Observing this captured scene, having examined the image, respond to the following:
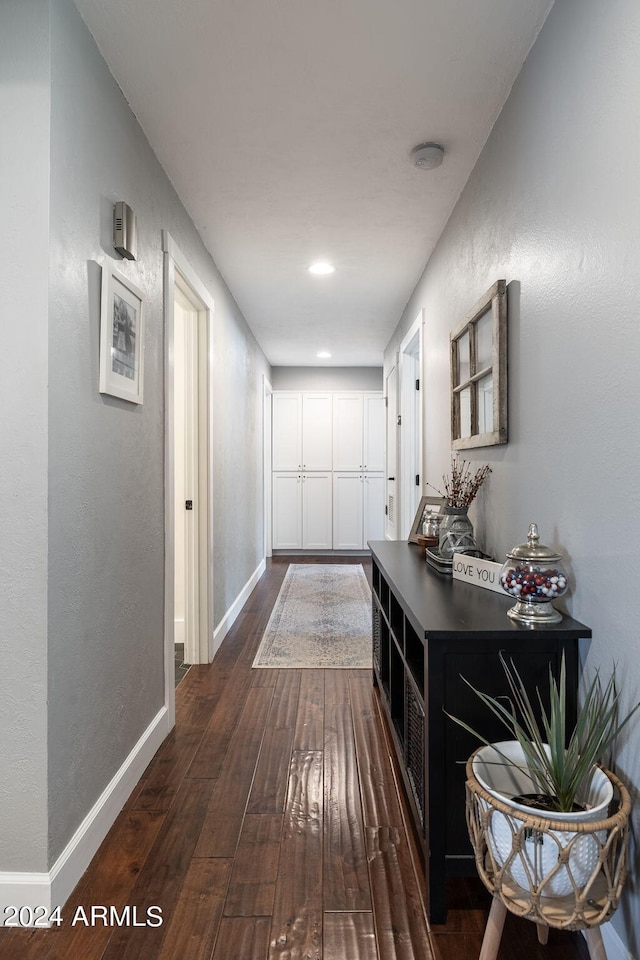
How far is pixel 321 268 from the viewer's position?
374 centimetres

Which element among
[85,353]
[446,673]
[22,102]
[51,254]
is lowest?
[446,673]

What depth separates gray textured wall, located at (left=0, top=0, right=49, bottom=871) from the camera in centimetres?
141

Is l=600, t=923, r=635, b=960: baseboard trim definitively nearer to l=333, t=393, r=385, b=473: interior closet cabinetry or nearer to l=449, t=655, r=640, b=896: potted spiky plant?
l=449, t=655, r=640, b=896: potted spiky plant

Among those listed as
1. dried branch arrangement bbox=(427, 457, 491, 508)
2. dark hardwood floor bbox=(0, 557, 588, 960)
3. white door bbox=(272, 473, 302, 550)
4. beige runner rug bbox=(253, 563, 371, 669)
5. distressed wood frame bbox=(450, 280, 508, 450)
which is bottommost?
dark hardwood floor bbox=(0, 557, 588, 960)

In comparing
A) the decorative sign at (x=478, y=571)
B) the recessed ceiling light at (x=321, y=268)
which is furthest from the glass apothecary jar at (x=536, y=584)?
the recessed ceiling light at (x=321, y=268)

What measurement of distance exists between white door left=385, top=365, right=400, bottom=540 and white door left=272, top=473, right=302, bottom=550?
5.18 ft

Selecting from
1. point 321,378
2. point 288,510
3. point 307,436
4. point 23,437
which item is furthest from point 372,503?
point 23,437

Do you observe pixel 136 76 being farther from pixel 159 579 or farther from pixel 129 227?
pixel 159 579

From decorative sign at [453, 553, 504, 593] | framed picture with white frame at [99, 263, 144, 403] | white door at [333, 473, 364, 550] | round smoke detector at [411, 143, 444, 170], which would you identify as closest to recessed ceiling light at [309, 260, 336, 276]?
round smoke detector at [411, 143, 444, 170]

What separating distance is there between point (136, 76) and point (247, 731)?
8.17 ft

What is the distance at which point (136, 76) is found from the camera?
1888mm

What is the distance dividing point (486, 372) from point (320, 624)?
252 cm

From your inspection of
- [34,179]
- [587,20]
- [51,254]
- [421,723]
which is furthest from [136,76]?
[421,723]

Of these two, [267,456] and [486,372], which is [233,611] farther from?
[267,456]
